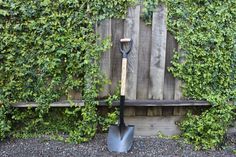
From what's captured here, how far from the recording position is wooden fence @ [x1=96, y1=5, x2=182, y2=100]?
119 inches

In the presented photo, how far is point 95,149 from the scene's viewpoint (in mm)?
2965

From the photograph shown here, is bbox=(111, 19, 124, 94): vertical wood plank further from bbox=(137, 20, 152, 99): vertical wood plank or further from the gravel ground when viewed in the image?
the gravel ground

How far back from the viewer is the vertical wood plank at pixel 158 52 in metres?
3.07

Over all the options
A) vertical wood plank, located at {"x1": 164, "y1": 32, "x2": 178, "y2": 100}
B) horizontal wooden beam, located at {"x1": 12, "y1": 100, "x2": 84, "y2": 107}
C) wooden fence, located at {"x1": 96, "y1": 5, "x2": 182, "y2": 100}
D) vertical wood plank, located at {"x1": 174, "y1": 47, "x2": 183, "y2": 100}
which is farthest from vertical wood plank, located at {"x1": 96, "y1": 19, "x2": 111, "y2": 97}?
vertical wood plank, located at {"x1": 174, "y1": 47, "x2": 183, "y2": 100}

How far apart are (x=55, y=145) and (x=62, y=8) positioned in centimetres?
137

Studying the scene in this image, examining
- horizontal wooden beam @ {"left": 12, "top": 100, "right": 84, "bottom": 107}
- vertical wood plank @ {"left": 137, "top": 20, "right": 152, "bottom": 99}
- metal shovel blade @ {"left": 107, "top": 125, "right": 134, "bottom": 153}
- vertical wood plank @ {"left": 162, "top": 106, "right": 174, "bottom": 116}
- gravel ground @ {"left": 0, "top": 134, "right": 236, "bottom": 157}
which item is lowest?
gravel ground @ {"left": 0, "top": 134, "right": 236, "bottom": 157}

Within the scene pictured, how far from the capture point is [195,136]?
3162 millimetres

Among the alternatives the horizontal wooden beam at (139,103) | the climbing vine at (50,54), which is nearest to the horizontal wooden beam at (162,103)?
the horizontal wooden beam at (139,103)

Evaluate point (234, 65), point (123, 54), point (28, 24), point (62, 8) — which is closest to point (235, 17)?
point (234, 65)

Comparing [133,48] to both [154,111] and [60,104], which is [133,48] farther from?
[60,104]

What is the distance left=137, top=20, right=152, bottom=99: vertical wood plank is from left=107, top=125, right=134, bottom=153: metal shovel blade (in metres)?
0.40

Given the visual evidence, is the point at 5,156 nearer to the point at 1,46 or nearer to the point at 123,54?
the point at 1,46

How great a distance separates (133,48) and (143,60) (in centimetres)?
17

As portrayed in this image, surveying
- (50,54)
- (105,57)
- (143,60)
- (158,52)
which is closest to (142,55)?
(143,60)
